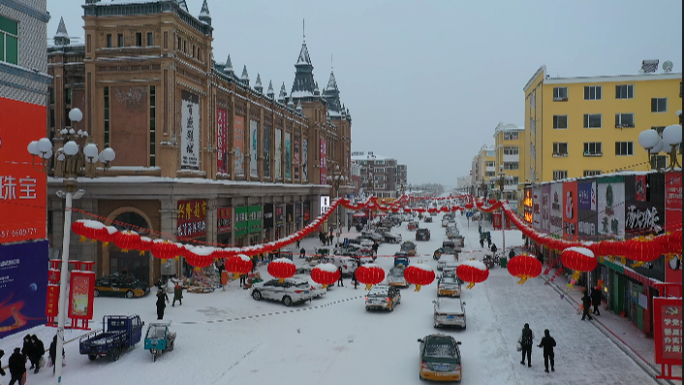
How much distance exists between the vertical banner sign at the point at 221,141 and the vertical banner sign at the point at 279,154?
13425 mm

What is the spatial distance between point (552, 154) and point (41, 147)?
45296 millimetres

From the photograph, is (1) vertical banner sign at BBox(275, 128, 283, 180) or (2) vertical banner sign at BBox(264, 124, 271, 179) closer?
(2) vertical banner sign at BBox(264, 124, 271, 179)

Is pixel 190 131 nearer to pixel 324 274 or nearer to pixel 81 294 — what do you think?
Answer: pixel 81 294

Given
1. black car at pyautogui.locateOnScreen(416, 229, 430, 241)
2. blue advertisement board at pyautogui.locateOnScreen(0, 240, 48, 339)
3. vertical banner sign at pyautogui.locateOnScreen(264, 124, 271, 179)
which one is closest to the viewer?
blue advertisement board at pyautogui.locateOnScreen(0, 240, 48, 339)

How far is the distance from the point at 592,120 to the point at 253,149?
31162 millimetres

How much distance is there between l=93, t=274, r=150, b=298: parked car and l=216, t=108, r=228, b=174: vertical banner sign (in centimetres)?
1253

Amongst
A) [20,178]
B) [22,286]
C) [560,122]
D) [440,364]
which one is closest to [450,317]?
[440,364]

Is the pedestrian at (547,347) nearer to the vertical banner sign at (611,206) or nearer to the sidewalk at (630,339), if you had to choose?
the sidewalk at (630,339)

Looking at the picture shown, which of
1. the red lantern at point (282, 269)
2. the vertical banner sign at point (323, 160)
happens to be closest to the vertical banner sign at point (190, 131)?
the red lantern at point (282, 269)

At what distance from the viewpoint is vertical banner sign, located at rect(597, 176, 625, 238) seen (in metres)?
24.6

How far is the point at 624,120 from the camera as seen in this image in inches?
1943

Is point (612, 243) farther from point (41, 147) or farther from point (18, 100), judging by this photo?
point (18, 100)

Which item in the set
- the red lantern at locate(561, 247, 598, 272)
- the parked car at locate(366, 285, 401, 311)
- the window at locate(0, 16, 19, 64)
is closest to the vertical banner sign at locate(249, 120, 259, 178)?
the parked car at locate(366, 285, 401, 311)

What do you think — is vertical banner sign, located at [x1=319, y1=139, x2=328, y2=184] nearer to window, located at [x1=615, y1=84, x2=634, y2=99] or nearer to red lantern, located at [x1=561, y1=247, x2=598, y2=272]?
window, located at [x1=615, y1=84, x2=634, y2=99]
